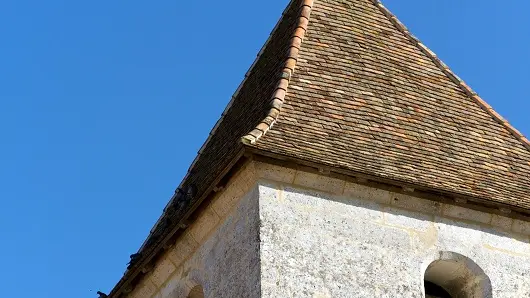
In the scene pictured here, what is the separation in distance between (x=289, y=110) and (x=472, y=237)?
1926 millimetres

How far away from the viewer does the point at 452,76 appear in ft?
56.1

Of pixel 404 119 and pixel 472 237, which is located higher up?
pixel 404 119

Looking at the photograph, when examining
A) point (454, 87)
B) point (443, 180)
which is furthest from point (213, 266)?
point (454, 87)

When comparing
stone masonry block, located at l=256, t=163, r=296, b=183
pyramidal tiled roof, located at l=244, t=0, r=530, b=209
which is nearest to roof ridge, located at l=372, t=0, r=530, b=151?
pyramidal tiled roof, located at l=244, t=0, r=530, b=209

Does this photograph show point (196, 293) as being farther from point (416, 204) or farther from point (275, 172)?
point (416, 204)

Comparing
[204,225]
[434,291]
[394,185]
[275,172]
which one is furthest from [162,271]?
[434,291]

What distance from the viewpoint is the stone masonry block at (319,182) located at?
14688mm

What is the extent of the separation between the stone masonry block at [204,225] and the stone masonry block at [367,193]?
1186 millimetres

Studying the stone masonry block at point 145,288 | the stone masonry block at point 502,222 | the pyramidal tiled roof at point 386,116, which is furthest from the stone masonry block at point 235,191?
the stone masonry block at point 502,222

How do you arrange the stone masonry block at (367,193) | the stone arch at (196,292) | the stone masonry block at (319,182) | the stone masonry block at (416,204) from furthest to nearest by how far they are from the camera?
the stone arch at (196,292)
the stone masonry block at (416,204)
the stone masonry block at (367,193)
the stone masonry block at (319,182)

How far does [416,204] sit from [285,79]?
180cm

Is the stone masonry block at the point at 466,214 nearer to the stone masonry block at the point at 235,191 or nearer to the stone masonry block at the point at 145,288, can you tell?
the stone masonry block at the point at 235,191

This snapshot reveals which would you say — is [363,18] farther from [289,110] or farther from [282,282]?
[282,282]

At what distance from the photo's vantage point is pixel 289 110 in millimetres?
15398
